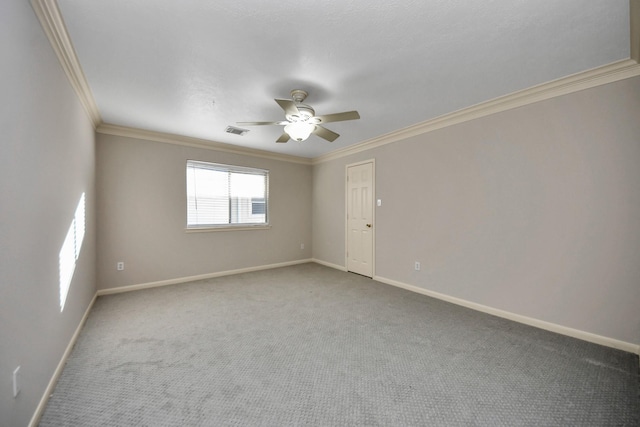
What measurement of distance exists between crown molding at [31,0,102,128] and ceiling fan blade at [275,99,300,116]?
145 cm

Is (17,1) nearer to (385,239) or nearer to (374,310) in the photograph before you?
(374,310)

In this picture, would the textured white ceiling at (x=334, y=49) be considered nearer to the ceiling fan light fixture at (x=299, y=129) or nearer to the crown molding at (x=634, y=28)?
the crown molding at (x=634, y=28)

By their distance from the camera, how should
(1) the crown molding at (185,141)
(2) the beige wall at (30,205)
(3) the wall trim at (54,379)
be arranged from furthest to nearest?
(1) the crown molding at (185,141)
(3) the wall trim at (54,379)
(2) the beige wall at (30,205)

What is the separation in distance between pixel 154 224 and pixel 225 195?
124 cm

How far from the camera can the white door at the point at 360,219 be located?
15.1ft

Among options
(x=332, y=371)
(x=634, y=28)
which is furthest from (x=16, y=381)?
(x=634, y=28)

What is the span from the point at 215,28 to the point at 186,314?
114 inches

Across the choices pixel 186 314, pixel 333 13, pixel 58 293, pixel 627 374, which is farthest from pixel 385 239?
pixel 58 293

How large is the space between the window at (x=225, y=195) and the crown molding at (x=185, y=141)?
30cm

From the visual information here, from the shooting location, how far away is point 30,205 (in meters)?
1.47

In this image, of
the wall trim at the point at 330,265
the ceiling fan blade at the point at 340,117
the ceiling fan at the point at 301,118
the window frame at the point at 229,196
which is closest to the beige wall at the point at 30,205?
the ceiling fan at the point at 301,118

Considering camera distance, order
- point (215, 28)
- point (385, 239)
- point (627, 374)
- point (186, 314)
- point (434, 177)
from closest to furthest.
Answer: point (215, 28)
point (627, 374)
point (186, 314)
point (434, 177)
point (385, 239)

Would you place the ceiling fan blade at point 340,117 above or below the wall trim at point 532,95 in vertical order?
below

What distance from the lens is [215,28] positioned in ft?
5.77
